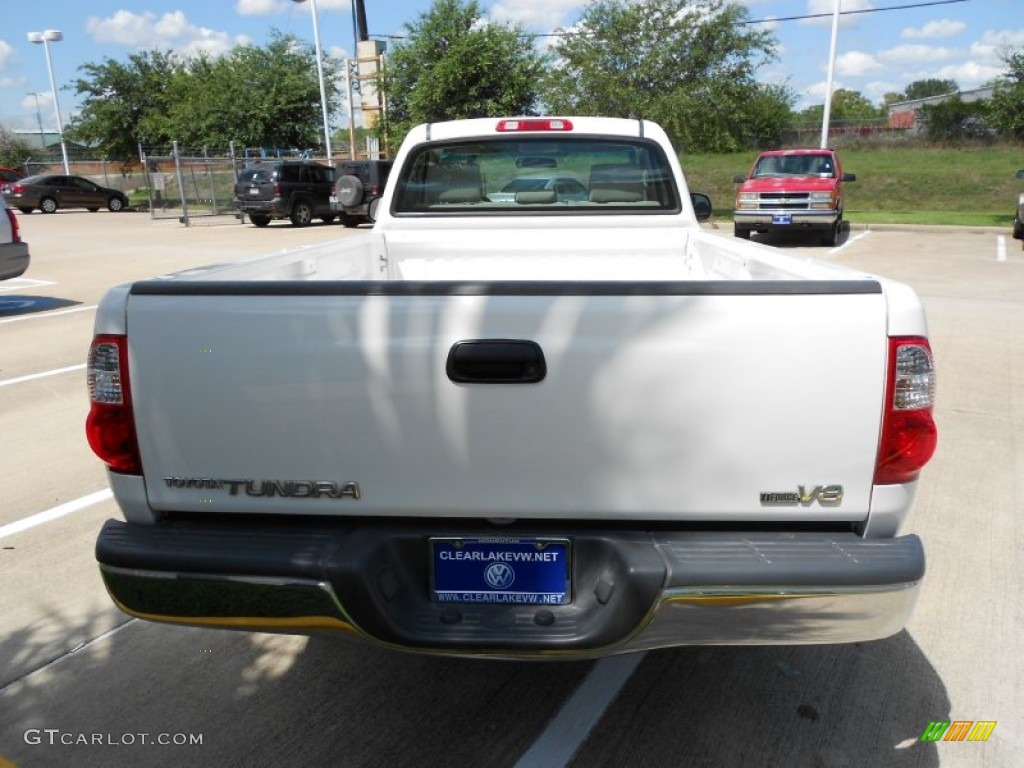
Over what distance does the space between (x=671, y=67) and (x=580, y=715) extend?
2504 cm

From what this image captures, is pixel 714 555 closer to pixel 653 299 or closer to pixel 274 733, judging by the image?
pixel 653 299

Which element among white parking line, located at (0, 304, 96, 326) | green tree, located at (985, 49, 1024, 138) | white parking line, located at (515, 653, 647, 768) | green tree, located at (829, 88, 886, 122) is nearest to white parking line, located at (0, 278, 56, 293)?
white parking line, located at (0, 304, 96, 326)

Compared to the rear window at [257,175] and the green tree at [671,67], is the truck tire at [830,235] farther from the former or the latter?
the rear window at [257,175]

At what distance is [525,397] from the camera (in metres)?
2.18

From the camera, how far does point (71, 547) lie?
4.11m

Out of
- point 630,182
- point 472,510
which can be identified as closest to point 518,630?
point 472,510

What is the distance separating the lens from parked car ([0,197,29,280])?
10.3 metres

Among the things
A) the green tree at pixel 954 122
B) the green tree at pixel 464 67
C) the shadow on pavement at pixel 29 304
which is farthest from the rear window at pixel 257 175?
the green tree at pixel 954 122

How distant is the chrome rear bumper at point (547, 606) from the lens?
83.5 inches

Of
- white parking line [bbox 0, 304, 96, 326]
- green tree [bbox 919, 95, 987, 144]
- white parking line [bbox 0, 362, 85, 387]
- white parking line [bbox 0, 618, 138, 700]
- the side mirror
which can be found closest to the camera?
white parking line [bbox 0, 618, 138, 700]

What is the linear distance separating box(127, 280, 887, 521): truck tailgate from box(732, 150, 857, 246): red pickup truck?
16.3 metres

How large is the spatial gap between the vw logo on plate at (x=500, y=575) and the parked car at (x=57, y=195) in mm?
34826

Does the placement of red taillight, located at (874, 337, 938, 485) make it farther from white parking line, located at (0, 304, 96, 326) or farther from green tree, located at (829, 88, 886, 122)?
green tree, located at (829, 88, 886, 122)

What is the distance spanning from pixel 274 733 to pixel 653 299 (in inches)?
74.8
